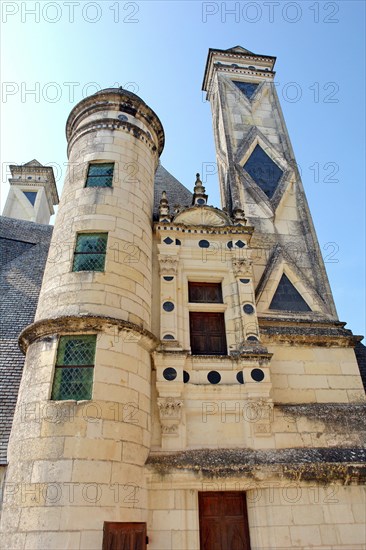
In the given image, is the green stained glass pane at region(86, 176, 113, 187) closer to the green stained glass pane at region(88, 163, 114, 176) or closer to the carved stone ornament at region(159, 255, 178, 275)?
the green stained glass pane at region(88, 163, 114, 176)

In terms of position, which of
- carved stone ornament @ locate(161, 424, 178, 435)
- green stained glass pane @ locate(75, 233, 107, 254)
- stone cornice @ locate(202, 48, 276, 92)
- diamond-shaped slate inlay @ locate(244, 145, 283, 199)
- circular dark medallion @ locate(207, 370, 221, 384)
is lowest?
carved stone ornament @ locate(161, 424, 178, 435)

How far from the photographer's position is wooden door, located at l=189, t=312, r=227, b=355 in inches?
392

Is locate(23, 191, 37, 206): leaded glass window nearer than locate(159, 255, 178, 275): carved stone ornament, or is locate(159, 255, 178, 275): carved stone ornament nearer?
locate(159, 255, 178, 275): carved stone ornament

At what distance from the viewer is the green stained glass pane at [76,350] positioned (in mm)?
8070

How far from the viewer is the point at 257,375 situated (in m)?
9.23

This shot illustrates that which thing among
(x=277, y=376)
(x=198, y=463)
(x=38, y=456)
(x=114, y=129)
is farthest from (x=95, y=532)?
(x=114, y=129)

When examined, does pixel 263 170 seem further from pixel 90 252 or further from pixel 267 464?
pixel 267 464

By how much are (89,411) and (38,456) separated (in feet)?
3.58

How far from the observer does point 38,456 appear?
7055mm

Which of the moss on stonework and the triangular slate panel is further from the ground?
the triangular slate panel

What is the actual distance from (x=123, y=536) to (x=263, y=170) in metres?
11.6

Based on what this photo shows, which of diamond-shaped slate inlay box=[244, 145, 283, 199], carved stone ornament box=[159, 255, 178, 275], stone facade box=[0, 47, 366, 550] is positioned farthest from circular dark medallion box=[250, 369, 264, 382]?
diamond-shaped slate inlay box=[244, 145, 283, 199]

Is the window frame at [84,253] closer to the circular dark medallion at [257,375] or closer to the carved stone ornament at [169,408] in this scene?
the carved stone ornament at [169,408]

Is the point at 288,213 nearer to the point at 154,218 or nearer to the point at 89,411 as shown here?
the point at 154,218
